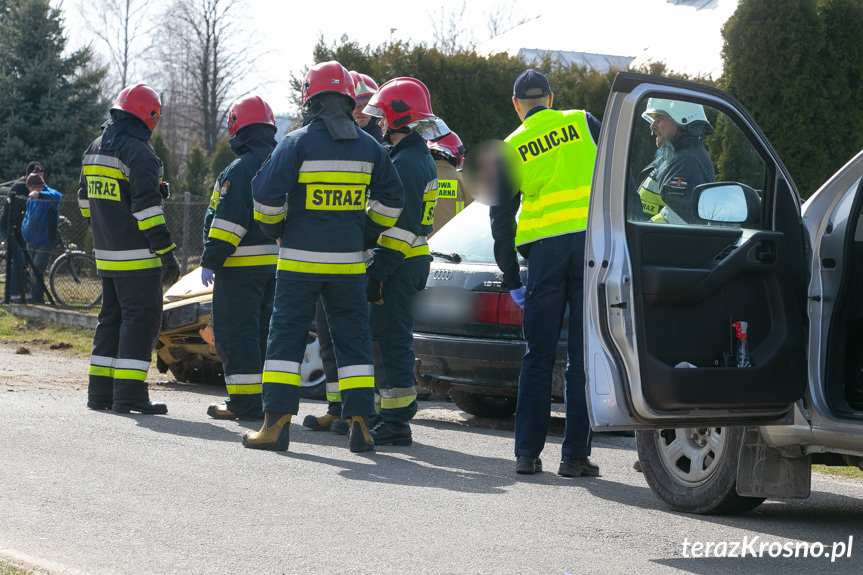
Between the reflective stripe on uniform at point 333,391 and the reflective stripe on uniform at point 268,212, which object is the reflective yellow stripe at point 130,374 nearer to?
the reflective stripe on uniform at point 333,391

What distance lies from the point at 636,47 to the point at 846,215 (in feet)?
77.0

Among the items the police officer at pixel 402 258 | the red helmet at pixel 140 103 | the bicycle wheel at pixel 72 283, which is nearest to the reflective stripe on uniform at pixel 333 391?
the police officer at pixel 402 258

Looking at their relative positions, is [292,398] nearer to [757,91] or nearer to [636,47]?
[757,91]

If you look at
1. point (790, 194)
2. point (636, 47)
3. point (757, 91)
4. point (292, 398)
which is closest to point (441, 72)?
point (757, 91)

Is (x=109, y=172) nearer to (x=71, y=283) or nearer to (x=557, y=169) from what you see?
(x=557, y=169)

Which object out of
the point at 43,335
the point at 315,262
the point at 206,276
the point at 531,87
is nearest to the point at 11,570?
the point at 315,262

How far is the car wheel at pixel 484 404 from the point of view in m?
8.68

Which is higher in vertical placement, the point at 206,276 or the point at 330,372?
the point at 206,276

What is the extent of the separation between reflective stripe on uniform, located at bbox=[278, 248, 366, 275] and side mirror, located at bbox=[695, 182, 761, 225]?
2.49 meters

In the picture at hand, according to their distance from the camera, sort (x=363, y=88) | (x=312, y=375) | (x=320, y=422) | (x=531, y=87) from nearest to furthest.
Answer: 1. (x=531, y=87)
2. (x=320, y=422)
3. (x=363, y=88)
4. (x=312, y=375)

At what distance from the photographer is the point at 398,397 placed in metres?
7.24

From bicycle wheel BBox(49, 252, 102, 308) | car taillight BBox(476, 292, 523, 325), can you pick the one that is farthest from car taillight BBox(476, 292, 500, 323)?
bicycle wheel BBox(49, 252, 102, 308)

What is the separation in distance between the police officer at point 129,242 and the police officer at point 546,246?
2851mm

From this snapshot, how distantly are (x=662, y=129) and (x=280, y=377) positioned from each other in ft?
9.28
